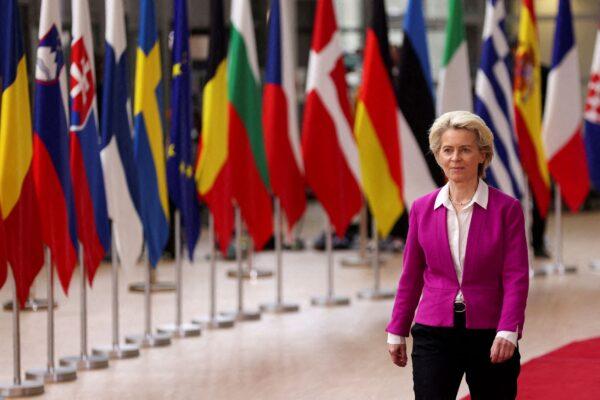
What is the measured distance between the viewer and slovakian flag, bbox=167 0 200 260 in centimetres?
889

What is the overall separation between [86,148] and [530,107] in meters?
5.03

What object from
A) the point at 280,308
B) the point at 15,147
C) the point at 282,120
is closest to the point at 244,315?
the point at 280,308

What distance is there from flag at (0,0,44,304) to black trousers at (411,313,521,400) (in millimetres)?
3193

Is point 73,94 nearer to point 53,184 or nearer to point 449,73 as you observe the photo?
point 53,184

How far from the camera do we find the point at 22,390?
6.92 metres

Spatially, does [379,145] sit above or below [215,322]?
above

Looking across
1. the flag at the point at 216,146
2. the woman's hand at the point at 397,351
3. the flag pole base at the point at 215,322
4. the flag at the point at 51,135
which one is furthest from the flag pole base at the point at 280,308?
the woman's hand at the point at 397,351

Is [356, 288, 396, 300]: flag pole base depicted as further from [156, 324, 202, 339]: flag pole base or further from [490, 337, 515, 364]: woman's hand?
[490, 337, 515, 364]: woman's hand

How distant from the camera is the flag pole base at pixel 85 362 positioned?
25.3 ft

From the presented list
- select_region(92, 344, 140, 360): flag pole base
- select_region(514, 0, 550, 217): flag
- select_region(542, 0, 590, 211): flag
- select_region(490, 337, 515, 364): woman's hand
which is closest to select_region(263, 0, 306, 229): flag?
select_region(92, 344, 140, 360): flag pole base

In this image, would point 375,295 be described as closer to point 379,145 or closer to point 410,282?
point 379,145

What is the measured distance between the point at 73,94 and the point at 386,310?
10.9 feet

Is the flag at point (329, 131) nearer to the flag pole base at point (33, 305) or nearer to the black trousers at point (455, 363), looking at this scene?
the flag pole base at point (33, 305)

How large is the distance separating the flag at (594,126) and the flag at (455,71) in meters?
2.00
